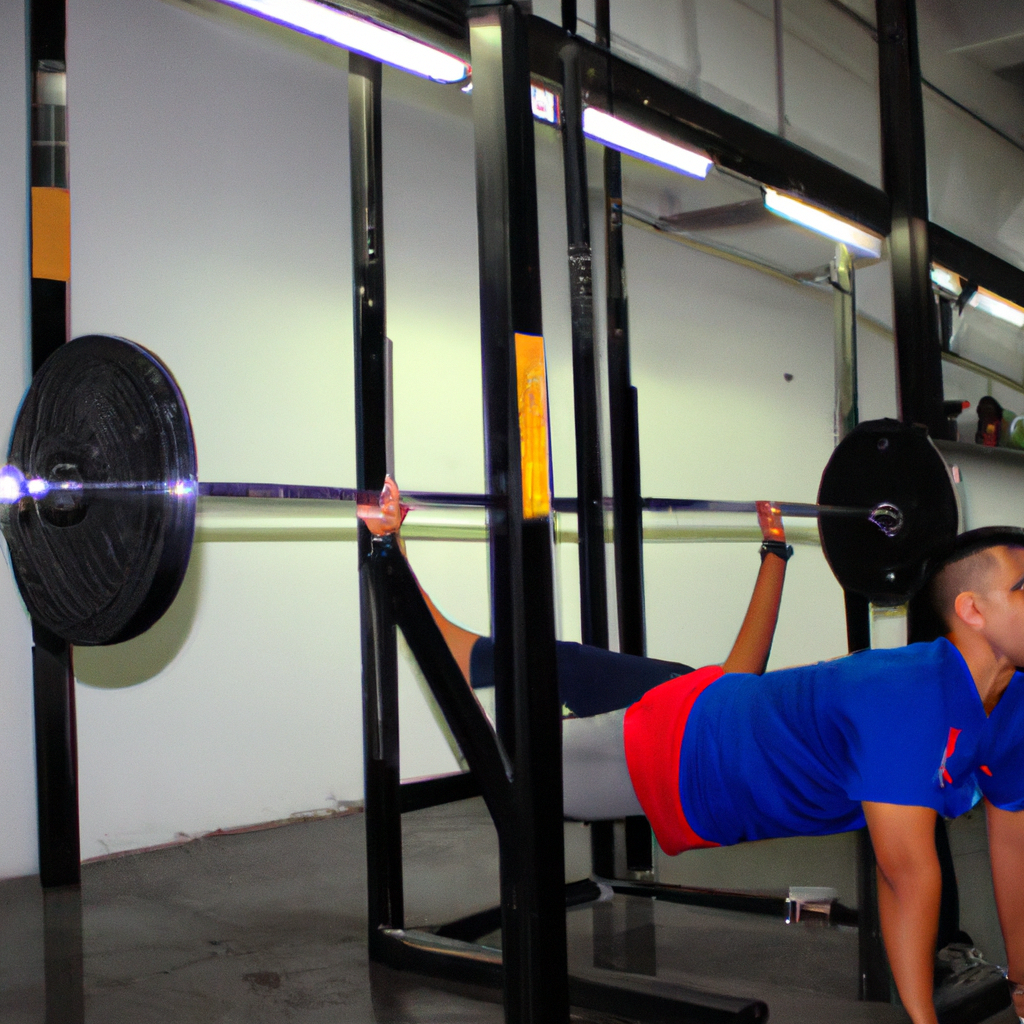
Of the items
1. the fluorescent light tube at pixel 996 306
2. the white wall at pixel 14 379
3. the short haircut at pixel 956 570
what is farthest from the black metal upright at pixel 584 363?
the fluorescent light tube at pixel 996 306

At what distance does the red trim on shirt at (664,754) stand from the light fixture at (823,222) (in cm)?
171

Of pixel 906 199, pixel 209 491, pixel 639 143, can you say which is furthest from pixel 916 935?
pixel 906 199

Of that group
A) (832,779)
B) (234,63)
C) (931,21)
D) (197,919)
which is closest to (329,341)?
(234,63)

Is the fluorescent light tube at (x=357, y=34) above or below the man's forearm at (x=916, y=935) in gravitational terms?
above

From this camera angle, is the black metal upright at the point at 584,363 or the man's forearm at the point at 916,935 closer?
the man's forearm at the point at 916,935

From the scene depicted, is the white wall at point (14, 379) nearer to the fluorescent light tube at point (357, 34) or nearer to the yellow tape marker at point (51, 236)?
the yellow tape marker at point (51, 236)

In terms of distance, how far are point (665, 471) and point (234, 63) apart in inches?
101

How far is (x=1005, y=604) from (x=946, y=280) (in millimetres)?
2870

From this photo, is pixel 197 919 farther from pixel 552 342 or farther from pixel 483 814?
pixel 552 342

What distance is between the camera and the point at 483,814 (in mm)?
3932

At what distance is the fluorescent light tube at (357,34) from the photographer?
77.6 inches

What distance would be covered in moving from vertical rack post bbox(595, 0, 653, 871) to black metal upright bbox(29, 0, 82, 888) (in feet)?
5.01

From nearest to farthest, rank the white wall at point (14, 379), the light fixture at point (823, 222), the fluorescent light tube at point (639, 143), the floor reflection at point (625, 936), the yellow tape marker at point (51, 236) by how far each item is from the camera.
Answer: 1. the floor reflection at point (625, 936)
2. the fluorescent light tube at point (639, 143)
3. the yellow tape marker at point (51, 236)
4. the white wall at point (14, 379)
5. the light fixture at point (823, 222)

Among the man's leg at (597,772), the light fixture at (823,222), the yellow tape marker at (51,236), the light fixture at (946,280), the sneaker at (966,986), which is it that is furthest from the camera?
the light fixture at (946,280)
